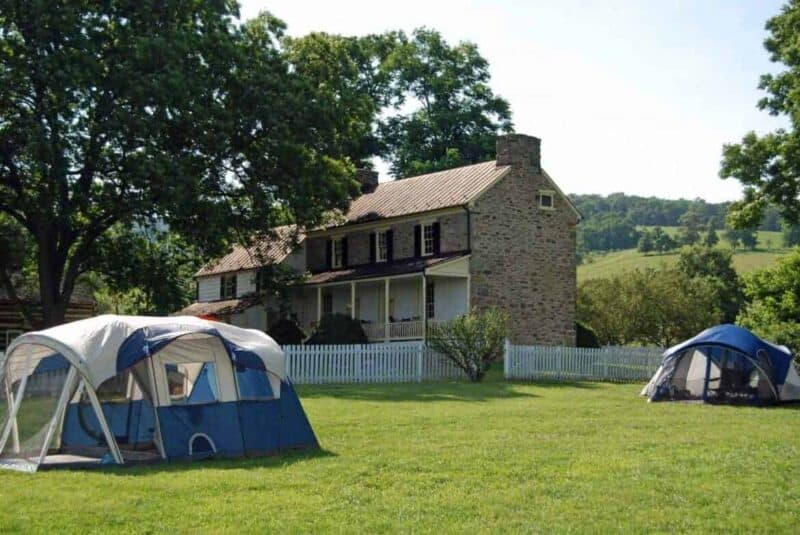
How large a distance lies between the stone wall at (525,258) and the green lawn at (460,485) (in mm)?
21069

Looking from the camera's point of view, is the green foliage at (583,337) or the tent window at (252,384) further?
the green foliage at (583,337)

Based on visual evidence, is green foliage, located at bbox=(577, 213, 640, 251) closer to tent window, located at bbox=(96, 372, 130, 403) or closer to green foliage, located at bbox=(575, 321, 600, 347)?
green foliage, located at bbox=(575, 321, 600, 347)

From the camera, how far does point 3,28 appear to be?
3178 cm

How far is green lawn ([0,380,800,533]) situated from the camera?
31.8 ft

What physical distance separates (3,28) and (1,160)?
3941 mm


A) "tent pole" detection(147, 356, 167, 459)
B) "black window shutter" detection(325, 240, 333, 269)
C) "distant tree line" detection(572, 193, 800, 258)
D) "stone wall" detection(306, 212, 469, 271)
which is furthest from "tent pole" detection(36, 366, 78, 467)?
"distant tree line" detection(572, 193, 800, 258)

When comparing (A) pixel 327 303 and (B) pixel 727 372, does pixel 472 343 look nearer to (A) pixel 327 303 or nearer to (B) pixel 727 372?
(B) pixel 727 372

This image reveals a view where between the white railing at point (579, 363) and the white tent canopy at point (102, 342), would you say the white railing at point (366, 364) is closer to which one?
the white railing at point (579, 363)

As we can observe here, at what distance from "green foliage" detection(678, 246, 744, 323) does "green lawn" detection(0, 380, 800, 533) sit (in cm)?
5196

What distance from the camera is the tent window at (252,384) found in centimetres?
1393

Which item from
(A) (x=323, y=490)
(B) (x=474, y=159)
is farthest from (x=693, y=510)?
(B) (x=474, y=159)

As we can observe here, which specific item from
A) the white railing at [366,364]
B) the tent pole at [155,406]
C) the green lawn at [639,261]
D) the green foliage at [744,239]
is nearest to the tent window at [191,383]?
the tent pole at [155,406]

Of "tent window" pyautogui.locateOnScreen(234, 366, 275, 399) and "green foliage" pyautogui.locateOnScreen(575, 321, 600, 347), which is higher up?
"green foliage" pyautogui.locateOnScreen(575, 321, 600, 347)

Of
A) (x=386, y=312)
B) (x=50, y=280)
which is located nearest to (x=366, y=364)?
(x=386, y=312)
